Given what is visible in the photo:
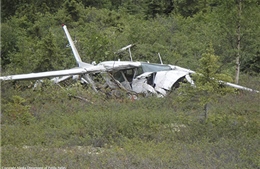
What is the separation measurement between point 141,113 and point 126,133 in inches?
58.1

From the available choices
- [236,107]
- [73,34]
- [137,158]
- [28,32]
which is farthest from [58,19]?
[137,158]

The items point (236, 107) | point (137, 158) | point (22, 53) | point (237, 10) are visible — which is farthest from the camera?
point (22, 53)

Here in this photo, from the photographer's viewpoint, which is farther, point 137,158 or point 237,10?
point 237,10

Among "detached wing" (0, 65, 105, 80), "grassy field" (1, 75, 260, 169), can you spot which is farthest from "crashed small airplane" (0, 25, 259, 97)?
"grassy field" (1, 75, 260, 169)

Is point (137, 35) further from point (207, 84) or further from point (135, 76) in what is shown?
point (207, 84)

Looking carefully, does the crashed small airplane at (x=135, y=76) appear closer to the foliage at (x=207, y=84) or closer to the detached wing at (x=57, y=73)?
the detached wing at (x=57, y=73)

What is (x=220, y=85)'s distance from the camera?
10.3 metres

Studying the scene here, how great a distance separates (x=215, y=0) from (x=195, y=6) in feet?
55.4

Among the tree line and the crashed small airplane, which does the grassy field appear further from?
the tree line

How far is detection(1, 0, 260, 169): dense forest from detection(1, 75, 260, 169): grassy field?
21mm

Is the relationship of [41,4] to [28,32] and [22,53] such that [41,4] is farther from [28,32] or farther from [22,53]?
[22,53]

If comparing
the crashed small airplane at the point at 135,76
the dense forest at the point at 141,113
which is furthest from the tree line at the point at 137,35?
the crashed small airplane at the point at 135,76

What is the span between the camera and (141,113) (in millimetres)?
10805

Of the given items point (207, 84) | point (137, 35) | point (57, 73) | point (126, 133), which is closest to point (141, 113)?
point (126, 133)
